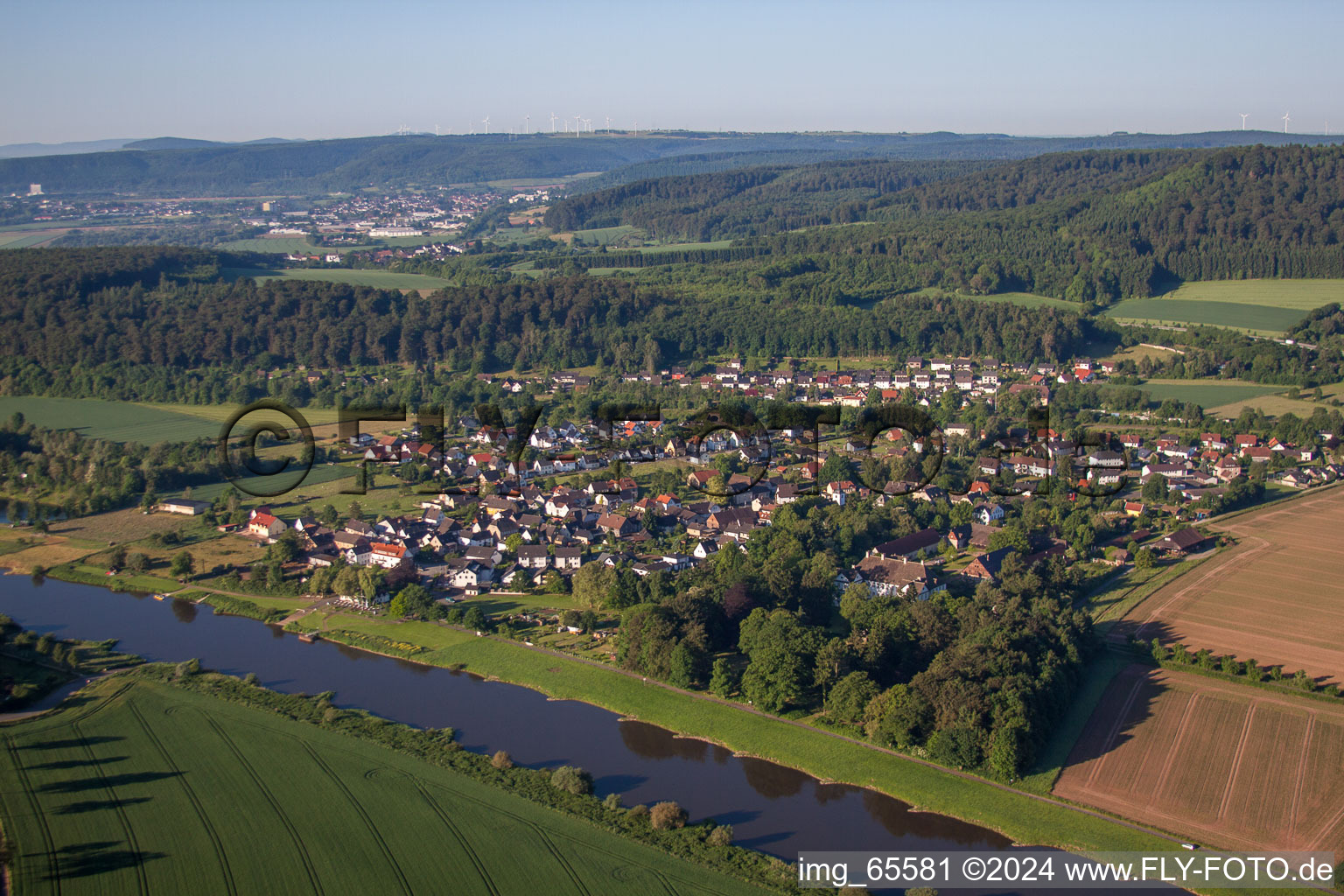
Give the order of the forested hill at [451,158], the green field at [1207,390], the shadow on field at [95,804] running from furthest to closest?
the forested hill at [451,158] < the green field at [1207,390] < the shadow on field at [95,804]

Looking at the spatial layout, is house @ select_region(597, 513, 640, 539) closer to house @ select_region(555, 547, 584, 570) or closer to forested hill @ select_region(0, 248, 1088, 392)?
house @ select_region(555, 547, 584, 570)

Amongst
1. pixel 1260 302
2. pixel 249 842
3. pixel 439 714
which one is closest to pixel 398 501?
pixel 439 714

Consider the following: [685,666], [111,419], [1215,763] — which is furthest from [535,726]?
[111,419]

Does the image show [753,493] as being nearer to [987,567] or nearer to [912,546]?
[912,546]

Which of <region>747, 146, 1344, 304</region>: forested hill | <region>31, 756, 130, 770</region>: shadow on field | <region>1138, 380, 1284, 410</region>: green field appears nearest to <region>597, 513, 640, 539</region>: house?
<region>31, 756, 130, 770</region>: shadow on field

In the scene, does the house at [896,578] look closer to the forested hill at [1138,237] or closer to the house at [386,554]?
the house at [386,554]

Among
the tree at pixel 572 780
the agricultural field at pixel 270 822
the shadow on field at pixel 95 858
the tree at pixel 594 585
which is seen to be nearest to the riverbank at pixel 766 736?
the tree at pixel 594 585
